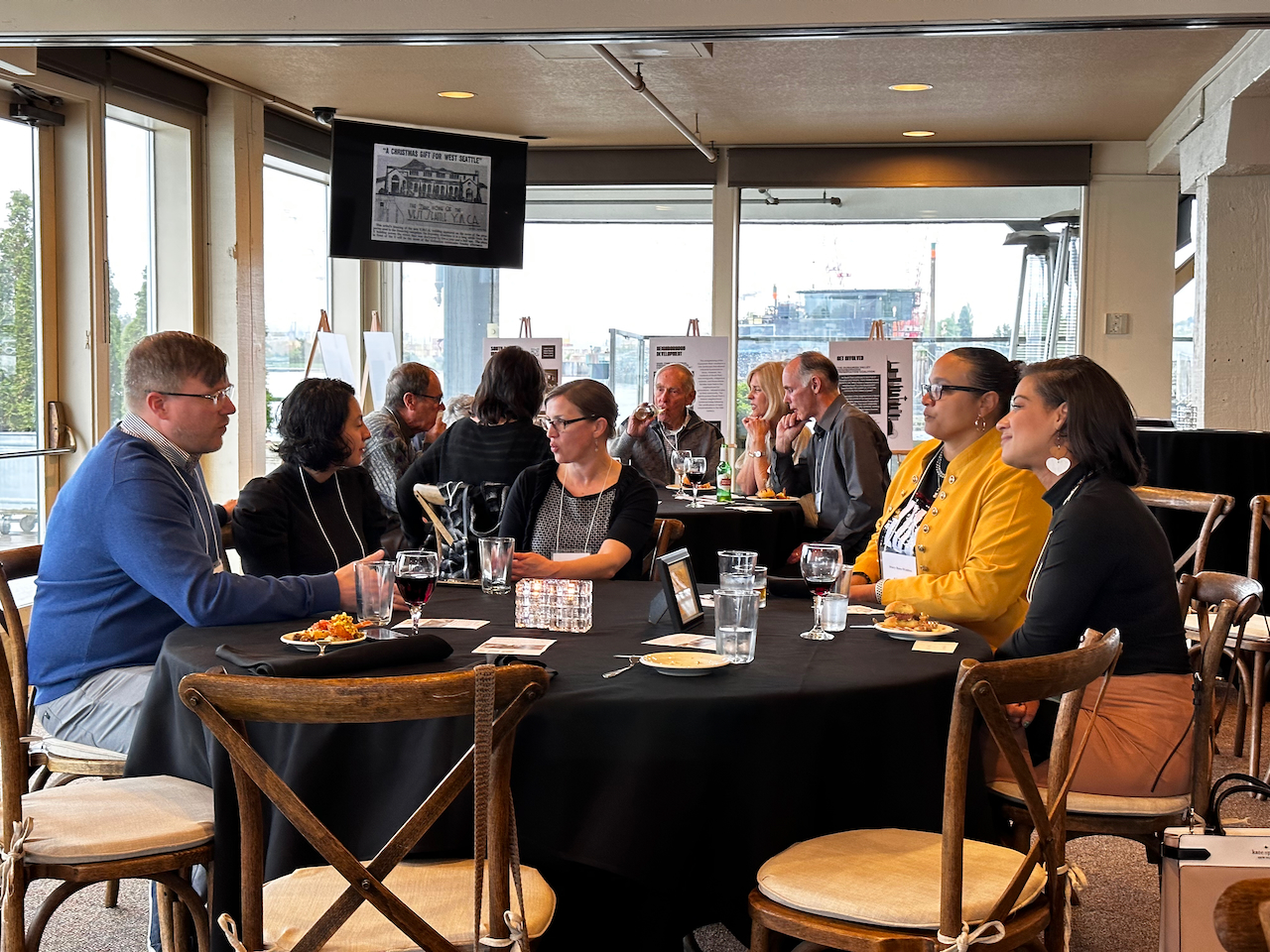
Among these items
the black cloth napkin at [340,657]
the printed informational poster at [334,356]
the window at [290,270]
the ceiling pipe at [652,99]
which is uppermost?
the ceiling pipe at [652,99]

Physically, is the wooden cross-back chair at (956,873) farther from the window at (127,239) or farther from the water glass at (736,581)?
the window at (127,239)

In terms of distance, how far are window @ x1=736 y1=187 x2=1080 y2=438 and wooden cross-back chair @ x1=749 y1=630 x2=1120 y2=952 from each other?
750 centimetres

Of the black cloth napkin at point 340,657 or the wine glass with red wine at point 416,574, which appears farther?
the wine glass with red wine at point 416,574

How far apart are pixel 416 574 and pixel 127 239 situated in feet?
17.3

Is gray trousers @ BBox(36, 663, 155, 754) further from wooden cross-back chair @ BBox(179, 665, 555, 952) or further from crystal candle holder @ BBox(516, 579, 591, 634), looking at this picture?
wooden cross-back chair @ BBox(179, 665, 555, 952)

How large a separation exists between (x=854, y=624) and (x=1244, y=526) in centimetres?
365

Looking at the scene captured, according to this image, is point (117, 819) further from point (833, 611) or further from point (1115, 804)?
point (1115, 804)

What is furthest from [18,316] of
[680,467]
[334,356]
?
[680,467]

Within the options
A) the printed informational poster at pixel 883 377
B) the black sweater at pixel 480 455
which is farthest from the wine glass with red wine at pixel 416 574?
the printed informational poster at pixel 883 377

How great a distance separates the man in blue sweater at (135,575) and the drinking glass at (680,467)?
3.49 metres

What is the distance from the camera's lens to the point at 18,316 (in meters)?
6.22

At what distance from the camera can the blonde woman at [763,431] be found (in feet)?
Answer: 21.6

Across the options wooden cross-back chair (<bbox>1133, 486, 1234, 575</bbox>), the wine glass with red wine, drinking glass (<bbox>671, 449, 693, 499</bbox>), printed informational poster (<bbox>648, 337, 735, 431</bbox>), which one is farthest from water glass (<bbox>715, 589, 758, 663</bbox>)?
printed informational poster (<bbox>648, 337, 735, 431</bbox>)

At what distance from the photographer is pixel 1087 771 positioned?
103 inches
